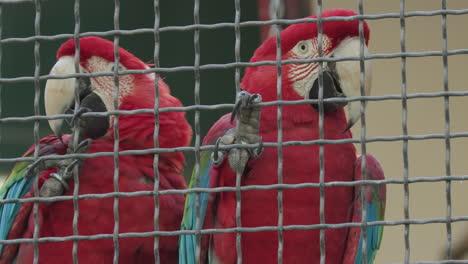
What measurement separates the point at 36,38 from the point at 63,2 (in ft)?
4.64

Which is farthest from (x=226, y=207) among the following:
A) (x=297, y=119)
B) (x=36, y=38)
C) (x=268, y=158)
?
(x=36, y=38)

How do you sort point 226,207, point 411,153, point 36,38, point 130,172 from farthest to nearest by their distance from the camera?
point 411,153 < point 130,172 < point 226,207 < point 36,38

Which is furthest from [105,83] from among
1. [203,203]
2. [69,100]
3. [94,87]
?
[203,203]

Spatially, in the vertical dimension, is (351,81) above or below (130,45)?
below

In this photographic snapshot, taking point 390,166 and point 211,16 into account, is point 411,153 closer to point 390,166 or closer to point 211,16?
point 390,166

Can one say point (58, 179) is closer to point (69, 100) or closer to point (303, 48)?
point (69, 100)

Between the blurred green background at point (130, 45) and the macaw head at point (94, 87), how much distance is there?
0.73 metres

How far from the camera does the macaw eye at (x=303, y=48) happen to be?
1.86m

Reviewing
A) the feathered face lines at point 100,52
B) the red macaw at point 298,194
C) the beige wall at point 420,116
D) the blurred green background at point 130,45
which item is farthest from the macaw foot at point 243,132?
the beige wall at point 420,116

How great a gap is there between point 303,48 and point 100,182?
24.1 inches

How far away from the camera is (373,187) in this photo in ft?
5.82

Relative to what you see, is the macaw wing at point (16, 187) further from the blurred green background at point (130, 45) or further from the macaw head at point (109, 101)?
the blurred green background at point (130, 45)

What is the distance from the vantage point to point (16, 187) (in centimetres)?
192

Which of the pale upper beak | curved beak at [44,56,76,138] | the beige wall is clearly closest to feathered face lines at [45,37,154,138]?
curved beak at [44,56,76,138]
